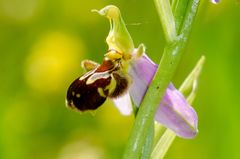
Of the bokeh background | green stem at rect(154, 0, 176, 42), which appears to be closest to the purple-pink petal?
green stem at rect(154, 0, 176, 42)

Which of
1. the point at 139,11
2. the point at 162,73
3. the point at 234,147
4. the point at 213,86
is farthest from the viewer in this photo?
the point at 139,11

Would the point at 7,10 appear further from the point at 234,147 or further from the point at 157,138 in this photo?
the point at 157,138

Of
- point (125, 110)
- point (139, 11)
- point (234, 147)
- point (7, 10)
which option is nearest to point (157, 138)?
point (125, 110)

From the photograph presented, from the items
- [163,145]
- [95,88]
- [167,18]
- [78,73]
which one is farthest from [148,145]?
[78,73]

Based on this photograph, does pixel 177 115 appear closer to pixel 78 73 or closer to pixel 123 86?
pixel 123 86

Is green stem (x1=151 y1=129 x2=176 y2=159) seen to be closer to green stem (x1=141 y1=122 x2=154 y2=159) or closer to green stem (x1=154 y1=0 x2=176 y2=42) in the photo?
green stem (x1=141 y1=122 x2=154 y2=159)

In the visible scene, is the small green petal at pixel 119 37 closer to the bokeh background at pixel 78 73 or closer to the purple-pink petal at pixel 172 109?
the purple-pink petal at pixel 172 109
